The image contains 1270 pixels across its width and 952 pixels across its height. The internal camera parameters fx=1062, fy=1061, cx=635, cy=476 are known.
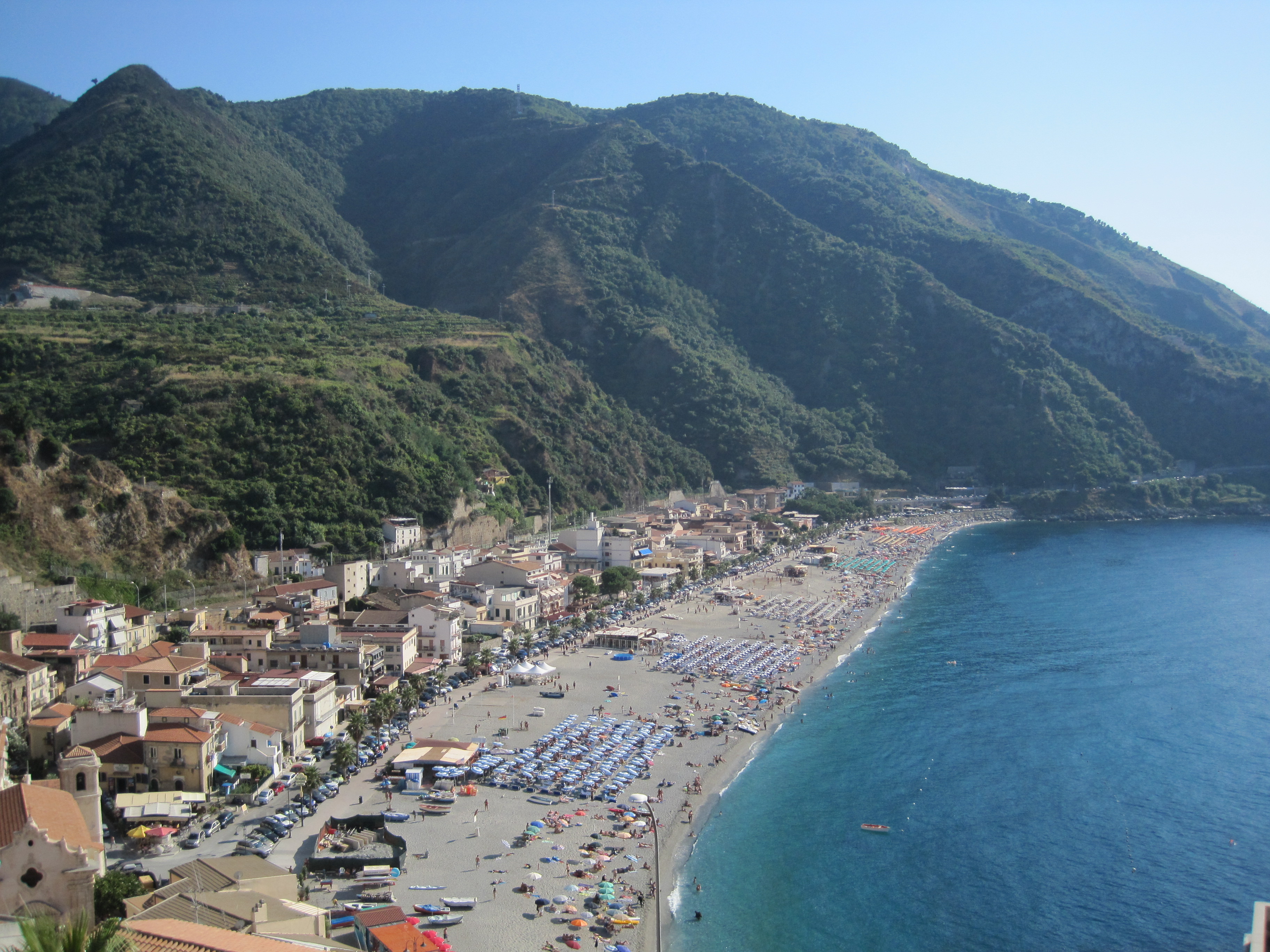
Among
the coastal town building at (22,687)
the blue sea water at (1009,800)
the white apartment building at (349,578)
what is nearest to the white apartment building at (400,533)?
the white apartment building at (349,578)

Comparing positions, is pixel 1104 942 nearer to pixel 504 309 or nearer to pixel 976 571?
pixel 976 571

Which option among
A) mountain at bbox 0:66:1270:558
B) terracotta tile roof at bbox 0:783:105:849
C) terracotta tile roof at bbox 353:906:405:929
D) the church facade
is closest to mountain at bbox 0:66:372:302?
mountain at bbox 0:66:1270:558

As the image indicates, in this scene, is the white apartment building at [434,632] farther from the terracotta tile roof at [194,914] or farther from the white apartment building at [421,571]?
the terracotta tile roof at [194,914]

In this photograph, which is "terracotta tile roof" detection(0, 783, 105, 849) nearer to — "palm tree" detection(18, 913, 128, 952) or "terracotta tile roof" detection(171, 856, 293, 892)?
"terracotta tile roof" detection(171, 856, 293, 892)

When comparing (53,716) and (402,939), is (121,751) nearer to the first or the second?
(53,716)

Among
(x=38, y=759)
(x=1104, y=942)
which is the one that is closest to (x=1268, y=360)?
(x=1104, y=942)

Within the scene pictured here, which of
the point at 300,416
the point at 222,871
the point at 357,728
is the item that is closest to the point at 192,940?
the point at 222,871

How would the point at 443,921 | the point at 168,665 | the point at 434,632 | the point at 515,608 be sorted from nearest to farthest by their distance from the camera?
the point at 443,921
the point at 168,665
the point at 434,632
the point at 515,608
